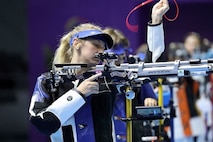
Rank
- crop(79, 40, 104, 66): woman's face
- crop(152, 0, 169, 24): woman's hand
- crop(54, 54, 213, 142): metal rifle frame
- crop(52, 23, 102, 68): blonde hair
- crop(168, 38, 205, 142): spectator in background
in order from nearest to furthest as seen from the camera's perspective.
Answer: crop(54, 54, 213, 142): metal rifle frame < crop(152, 0, 169, 24): woman's hand < crop(79, 40, 104, 66): woman's face < crop(52, 23, 102, 68): blonde hair < crop(168, 38, 205, 142): spectator in background

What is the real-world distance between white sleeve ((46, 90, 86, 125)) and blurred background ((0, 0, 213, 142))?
58 cm

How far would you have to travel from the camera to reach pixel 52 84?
11.8 feet

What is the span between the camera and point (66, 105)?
3445 mm

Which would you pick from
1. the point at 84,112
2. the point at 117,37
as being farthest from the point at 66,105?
the point at 117,37

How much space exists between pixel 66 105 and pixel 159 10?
2.24 ft

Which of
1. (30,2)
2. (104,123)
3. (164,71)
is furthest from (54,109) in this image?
(30,2)

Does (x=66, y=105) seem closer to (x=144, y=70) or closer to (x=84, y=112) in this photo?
(x=84, y=112)

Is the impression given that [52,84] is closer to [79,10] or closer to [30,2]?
[79,10]

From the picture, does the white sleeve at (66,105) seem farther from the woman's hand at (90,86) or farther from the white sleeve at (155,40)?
the white sleeve at (155,40)

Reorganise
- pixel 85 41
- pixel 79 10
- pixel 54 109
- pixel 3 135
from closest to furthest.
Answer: pixel 54 109 → pixel 85 41 → pixel 79 10 → pixel 3 135

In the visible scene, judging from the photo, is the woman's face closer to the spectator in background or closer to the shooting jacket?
the shooting jacket

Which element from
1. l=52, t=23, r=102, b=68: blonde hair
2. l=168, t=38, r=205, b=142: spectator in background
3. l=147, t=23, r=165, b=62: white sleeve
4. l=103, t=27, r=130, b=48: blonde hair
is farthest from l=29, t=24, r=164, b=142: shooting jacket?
l=168, t=38, r=205, b=142: spectator in background

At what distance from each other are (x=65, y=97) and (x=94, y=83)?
160 millimetres

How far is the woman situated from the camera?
136 inches
